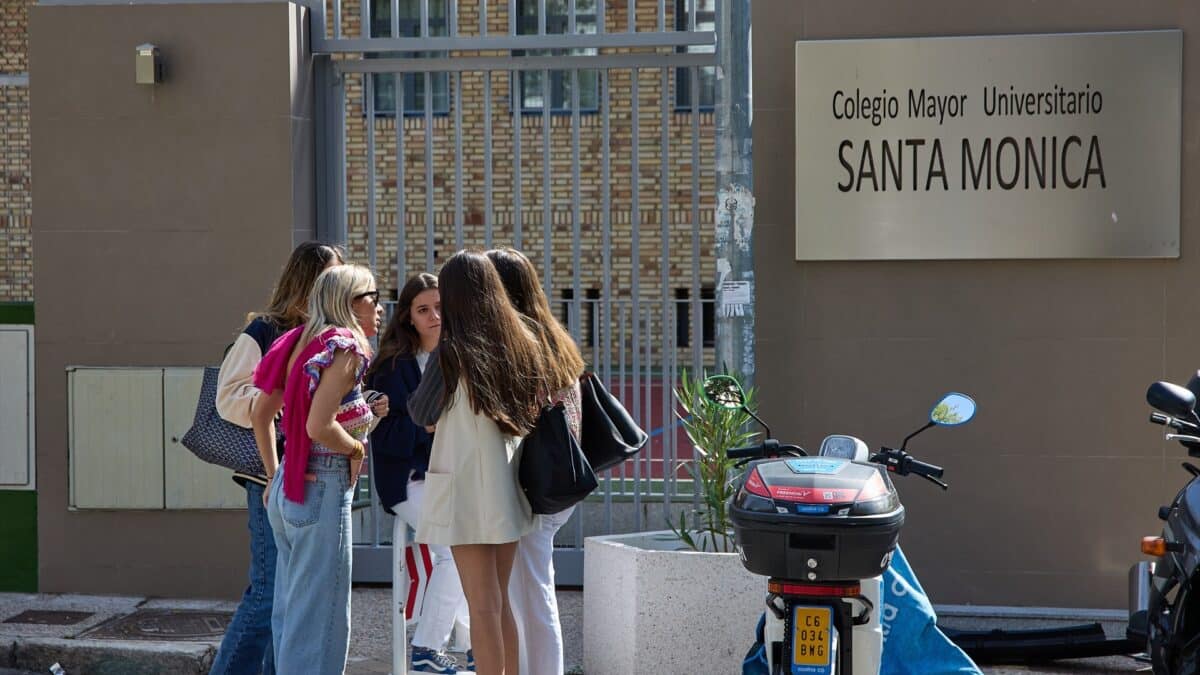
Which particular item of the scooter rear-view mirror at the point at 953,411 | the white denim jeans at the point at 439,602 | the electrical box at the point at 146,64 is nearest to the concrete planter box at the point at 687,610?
the white denim jeans at the point at 439,602

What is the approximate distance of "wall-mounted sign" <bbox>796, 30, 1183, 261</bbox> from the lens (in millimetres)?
7016

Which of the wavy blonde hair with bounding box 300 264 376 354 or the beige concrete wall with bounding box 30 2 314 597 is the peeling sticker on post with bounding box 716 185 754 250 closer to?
the wavy blonde hair with bounding box 300 264 376 354

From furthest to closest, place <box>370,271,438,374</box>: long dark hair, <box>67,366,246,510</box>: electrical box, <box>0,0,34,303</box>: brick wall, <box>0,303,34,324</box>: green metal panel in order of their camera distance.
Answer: <box>0,0,34,303</box>: brick wall < <box>0,303,34,324</box>: green metal panel < <box>67,366,246,510</box>: electrical box < <box>370,271,438,374</box>: long dark hair

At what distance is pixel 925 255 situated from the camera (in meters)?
7.18

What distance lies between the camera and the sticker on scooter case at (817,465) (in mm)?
4211

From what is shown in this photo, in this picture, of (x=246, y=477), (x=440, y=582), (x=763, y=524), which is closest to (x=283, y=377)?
(x=246, y=477)

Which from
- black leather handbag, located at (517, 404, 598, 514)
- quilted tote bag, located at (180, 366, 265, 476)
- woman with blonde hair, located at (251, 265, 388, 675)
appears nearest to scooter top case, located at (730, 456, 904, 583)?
black leather handbag, located at (517, 404, 598, 514)

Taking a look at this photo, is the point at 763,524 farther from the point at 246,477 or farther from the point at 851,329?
the point at 851,329

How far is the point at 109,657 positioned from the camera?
6566 millimetres

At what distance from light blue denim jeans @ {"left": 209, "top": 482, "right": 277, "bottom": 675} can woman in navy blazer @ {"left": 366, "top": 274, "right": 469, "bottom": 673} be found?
1.86 ft

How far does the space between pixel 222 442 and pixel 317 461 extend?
2.34 feet

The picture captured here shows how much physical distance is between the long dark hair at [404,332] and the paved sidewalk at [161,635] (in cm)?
141

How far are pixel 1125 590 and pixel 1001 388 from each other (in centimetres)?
117

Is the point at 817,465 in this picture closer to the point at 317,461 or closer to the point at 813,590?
the point at 813,590
